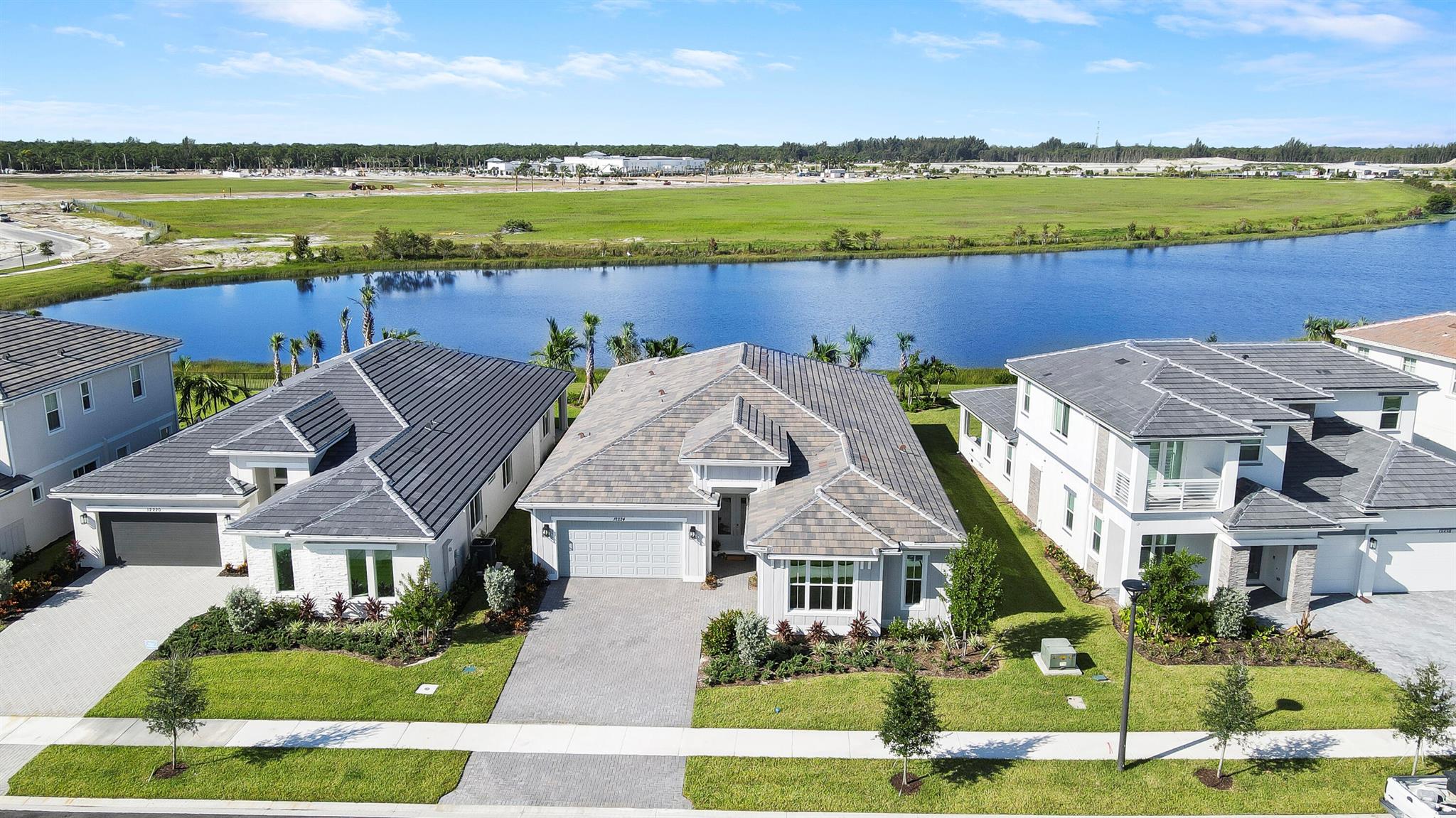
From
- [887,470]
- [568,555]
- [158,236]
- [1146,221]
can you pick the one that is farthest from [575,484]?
[1146,221]

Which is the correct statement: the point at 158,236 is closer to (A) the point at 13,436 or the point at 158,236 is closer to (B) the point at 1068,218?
(A) the point at 13,436

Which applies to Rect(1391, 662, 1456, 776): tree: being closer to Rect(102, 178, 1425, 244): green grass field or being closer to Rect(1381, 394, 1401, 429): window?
Rect(1381, 394, 1401, 429): window

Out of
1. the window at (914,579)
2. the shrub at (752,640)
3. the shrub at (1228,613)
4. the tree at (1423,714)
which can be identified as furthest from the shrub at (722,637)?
the tree at (1423,714)

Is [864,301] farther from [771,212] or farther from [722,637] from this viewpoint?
[771,212]

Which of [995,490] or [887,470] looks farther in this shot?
[995,490]

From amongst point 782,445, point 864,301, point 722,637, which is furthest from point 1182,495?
point 864,301

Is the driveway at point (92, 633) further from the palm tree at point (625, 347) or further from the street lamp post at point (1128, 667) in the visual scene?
the palm tree at point (625, 347)
